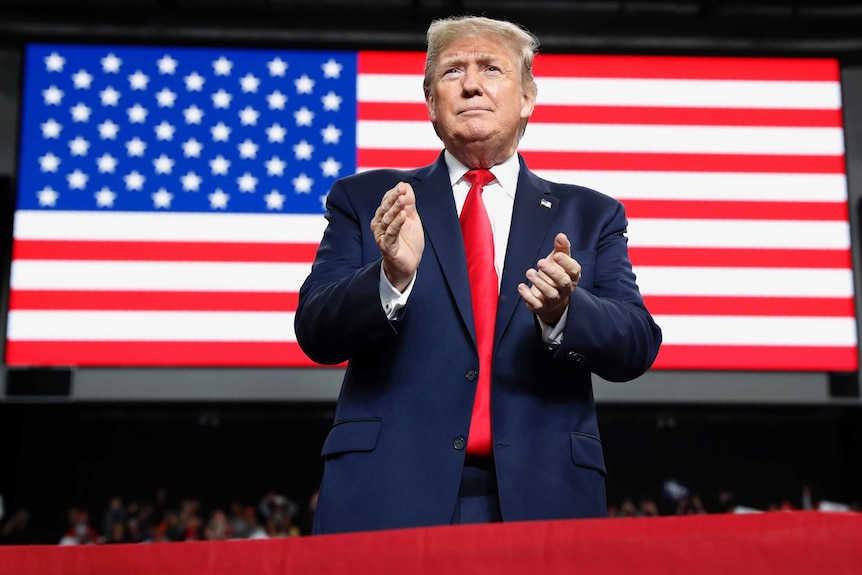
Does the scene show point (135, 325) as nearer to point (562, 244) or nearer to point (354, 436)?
point (354, 436)

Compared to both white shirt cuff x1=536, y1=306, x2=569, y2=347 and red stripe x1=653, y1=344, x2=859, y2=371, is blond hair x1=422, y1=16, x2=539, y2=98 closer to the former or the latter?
white shirt cuff x1=536, y1=306, x2=569, y2=347

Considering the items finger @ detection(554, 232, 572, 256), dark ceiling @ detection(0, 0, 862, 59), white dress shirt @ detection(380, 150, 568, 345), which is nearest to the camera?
finger @ detection(554, 232, 572, 256)

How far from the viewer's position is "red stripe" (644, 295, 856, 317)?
6.08 meters

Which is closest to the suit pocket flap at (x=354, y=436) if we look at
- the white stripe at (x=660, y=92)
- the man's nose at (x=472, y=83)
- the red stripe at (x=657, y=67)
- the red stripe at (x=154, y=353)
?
the man's nose at (x=472, y=83)

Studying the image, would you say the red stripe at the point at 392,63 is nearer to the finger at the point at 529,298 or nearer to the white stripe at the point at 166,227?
the white stripe at the point at 166,227

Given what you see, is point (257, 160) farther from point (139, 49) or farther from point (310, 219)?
point (139, 49)

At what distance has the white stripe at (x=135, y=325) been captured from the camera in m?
5.99

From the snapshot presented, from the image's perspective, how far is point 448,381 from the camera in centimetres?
119

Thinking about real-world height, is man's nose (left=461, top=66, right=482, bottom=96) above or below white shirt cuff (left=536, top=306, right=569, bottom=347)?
above

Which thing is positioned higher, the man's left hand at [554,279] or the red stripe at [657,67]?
the red stripe at [657,67]

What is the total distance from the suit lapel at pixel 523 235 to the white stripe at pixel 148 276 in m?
4.75

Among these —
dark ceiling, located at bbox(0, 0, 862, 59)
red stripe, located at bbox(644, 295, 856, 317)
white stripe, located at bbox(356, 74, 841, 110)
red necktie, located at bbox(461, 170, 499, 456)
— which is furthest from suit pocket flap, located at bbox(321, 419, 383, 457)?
dark ceiling, located at bbox(0, 0, 862, 59)

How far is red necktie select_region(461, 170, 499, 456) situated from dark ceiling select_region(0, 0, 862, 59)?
18.6 ft

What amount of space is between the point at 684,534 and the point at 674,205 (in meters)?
5.58
